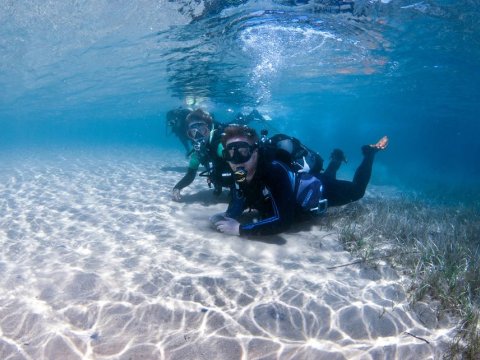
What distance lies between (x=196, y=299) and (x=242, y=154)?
2361mm

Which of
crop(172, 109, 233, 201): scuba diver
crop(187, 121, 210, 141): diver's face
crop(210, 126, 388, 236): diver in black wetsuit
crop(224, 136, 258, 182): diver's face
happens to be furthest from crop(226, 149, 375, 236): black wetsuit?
crop(187, 121, 210, 141): diver's face

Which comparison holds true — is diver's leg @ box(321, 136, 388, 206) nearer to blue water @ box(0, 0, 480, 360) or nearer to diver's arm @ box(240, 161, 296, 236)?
blue water @ box(0, 0, 480, 360)

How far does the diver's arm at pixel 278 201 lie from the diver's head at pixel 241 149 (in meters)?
Answer: 0.34

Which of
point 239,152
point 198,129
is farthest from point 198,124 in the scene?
point 239,152

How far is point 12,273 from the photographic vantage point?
4617mm

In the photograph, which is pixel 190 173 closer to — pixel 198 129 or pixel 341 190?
pixel 198 129

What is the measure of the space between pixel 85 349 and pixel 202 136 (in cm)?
701

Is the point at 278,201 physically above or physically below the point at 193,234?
above

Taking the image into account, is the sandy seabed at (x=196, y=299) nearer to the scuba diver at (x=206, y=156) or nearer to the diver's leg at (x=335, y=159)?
the scuba diver at (x=206, y=156)

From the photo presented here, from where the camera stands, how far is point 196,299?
390cm

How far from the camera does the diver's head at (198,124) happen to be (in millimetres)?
9453

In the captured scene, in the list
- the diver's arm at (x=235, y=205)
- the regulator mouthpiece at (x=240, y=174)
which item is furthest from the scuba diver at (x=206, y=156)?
the regulator mouthpiece at (x=240, y=174)

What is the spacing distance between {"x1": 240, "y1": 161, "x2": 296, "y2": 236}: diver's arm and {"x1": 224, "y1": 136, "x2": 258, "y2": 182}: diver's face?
0.32 meters

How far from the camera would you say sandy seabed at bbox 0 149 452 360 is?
10.5ft
